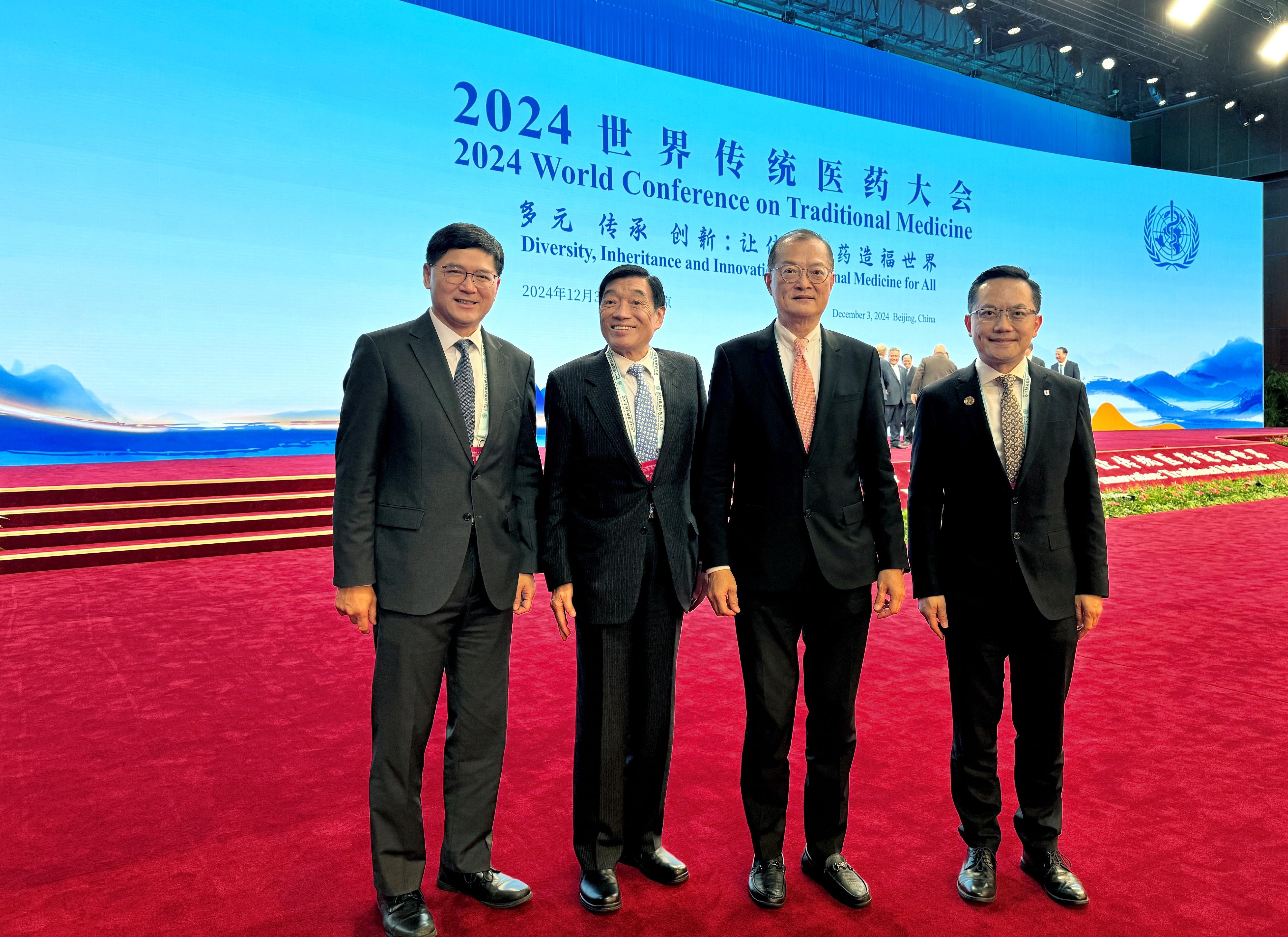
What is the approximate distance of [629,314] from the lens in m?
1.80

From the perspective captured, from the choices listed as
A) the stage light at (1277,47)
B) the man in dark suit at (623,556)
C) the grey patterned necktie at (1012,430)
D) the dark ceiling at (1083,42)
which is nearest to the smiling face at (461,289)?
the man in dark suit at (623,556)

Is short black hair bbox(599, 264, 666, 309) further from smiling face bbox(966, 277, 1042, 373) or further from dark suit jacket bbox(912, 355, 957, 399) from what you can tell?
dark suit jacket bbox(912, 355, 957, 399)

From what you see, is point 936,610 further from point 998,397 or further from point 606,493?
point 606,493

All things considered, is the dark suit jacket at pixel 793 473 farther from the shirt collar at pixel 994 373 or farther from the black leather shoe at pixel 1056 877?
the black leather shoe at pixel 1056 877

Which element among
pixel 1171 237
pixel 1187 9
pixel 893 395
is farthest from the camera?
pixel 1171 237

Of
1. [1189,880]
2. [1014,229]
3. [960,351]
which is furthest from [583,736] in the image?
[1014,229]

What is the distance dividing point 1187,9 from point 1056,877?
12.7 meters

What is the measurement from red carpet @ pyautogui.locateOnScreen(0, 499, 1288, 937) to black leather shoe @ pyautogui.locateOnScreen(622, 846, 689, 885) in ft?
0.08

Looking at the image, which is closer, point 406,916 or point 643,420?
point 406,916

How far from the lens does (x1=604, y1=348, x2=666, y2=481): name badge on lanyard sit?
5.98 feet

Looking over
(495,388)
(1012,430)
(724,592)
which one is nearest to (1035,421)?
(1012,430)

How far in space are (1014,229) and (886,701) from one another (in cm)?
1145

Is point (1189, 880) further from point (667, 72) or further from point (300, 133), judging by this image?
point (667, 72)

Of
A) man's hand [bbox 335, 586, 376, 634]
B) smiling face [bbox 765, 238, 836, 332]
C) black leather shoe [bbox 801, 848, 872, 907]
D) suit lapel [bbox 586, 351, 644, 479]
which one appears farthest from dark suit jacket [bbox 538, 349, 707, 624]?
black leather shoe [bbox 801, 848, 872, 907]
